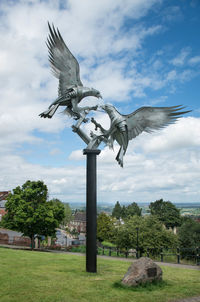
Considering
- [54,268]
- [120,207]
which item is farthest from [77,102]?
[120,207]

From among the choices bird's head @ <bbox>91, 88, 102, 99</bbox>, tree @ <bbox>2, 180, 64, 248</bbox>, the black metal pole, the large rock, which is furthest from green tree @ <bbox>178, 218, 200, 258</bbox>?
bird's head @ <bbox>91, 88, 102, 99</bbox>

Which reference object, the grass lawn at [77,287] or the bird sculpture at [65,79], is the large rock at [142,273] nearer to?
the grass lawn at [77,287]

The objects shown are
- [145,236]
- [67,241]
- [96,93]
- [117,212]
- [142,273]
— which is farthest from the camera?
[117,212]

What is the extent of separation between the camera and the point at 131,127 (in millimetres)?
11305

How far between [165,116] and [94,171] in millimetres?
3887

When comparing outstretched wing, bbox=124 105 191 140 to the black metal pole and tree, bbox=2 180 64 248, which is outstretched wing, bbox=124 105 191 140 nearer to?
the black metal pole

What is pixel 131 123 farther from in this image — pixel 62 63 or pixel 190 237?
pixel 190 237

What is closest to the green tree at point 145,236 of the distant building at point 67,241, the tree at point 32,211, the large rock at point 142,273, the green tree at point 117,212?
the distant building at point 67,241

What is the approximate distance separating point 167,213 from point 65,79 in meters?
51.9

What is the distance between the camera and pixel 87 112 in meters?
11.7

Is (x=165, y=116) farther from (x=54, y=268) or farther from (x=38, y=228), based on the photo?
(x=38, y=228)

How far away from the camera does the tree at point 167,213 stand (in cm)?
5625

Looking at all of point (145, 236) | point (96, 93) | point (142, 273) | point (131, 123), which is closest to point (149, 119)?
point (131, 123)

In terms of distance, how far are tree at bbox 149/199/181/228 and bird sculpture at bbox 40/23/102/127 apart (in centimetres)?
4737
